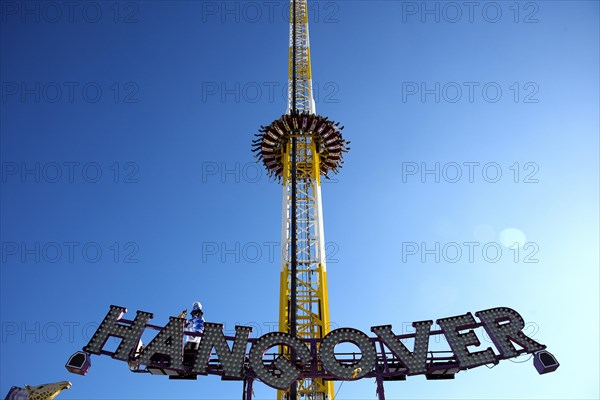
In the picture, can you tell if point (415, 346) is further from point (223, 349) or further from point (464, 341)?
point (223, 349)

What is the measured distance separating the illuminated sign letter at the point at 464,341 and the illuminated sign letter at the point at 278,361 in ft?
22.3

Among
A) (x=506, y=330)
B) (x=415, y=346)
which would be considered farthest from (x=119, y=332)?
(x=506, y=330)

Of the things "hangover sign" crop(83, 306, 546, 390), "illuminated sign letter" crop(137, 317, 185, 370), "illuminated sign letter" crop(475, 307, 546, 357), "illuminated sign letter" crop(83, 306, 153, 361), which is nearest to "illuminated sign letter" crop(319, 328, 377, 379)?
"hangover sign" crop(83, 306, 546, 390)

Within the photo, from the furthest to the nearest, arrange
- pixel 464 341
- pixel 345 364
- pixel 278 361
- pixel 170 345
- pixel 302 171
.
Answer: pixel 302 171 < pixel 464 341 < pixel 170 345 < pixel 345 364 < pixel 278 361

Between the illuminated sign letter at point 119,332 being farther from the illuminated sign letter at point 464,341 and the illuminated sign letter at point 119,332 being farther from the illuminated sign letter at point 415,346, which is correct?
the illuminated sign letter at point 464,341

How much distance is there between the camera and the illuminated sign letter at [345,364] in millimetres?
23344

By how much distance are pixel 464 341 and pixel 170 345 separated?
45.2 feet

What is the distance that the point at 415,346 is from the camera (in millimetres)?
24344

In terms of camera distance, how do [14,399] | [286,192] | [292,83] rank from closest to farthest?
[14,399] < [286,192] < [292,83]

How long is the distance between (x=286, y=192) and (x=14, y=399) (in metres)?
27.0

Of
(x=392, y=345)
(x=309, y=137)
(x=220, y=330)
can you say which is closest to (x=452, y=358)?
(x=392, y=345)

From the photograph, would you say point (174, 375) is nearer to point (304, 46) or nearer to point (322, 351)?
point (322, 351)

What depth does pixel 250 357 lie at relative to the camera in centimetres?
2372

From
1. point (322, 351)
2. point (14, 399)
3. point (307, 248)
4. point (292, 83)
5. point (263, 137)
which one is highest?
point (292, 83)
